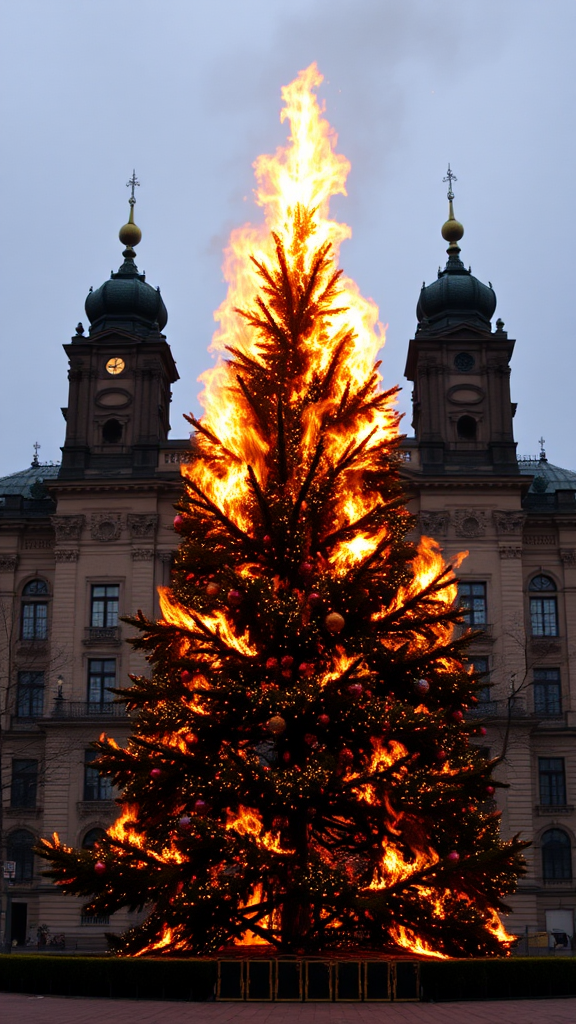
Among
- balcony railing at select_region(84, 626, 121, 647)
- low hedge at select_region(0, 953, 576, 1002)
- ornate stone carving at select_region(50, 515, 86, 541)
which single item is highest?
ornate stone carving at select_region(50, 515, 86, 541)

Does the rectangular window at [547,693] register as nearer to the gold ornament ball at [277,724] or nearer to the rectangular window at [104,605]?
the rectangular window at [104,605]

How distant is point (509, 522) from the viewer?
163ft

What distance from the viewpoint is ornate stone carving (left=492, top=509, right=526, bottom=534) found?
4966 centimetres

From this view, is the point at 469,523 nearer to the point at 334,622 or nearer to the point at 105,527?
the point at 105,527

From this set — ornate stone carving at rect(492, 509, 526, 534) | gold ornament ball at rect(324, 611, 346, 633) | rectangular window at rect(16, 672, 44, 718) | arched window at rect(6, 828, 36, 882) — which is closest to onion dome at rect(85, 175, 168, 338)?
rectangular window at rect(16, 672, 44, 718)

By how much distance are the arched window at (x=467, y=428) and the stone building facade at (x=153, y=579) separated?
0.34ft

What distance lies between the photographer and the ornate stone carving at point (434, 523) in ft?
162

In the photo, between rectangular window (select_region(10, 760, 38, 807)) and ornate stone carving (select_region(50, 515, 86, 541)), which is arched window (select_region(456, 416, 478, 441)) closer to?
ornate stone carving (select_region(50, 515, 86, 541))

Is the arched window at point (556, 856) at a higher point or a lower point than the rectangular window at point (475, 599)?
lower

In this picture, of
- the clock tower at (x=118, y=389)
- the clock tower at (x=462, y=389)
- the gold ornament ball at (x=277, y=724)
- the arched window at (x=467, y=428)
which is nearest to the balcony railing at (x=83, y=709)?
the clock tower at (x=118, y=389)

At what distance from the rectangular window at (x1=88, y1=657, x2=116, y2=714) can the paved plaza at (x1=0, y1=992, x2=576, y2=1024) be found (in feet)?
104

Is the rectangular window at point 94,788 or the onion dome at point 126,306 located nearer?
the rectangular window at point 94,788

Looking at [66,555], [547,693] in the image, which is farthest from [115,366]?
[547,693]

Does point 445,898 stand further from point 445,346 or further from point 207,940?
A: point 445,346
